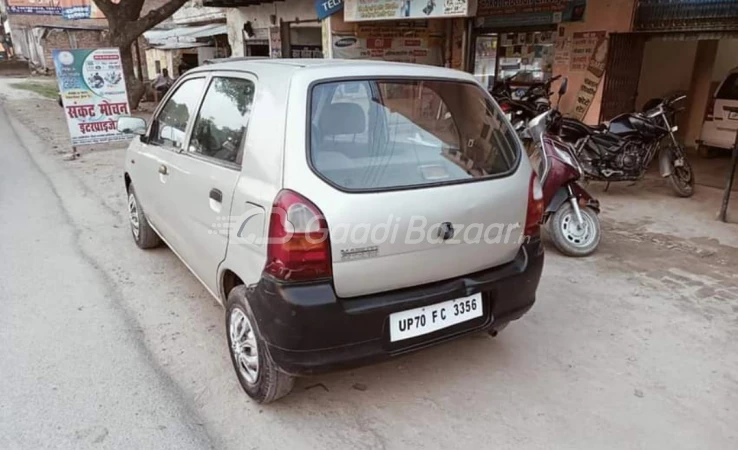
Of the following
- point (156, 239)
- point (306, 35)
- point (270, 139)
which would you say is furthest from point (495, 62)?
point (270, 139)

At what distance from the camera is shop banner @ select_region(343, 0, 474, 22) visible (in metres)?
6.86

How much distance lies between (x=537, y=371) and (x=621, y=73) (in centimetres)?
600

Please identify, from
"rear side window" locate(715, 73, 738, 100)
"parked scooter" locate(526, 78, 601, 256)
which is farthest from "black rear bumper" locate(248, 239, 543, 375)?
"rear side window" locate(715, 73, 738, 100)

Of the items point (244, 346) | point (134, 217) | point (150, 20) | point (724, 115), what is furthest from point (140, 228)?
point (150, 20)

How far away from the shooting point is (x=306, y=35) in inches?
477

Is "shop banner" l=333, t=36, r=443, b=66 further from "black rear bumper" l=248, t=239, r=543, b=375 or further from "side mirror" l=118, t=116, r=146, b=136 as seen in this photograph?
"black rear bumper" l=248, t=239, r=543, b=375

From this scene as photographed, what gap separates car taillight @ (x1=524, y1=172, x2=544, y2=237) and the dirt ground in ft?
2.61

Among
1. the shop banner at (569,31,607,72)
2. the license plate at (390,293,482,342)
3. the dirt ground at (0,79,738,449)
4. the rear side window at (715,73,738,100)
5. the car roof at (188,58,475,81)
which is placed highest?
the shop banner at (569,31,607,72)

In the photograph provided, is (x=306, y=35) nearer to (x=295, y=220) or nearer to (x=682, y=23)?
(x=682, y=23)

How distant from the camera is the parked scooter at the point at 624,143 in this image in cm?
601

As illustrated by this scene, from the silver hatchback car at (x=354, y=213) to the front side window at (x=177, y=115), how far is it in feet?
1.09

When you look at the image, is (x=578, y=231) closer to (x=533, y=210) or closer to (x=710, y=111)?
(x=533, y=210)

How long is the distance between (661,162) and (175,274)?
18.8 feet

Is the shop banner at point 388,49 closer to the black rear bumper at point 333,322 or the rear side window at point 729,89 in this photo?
the rear side window at point 729,89
